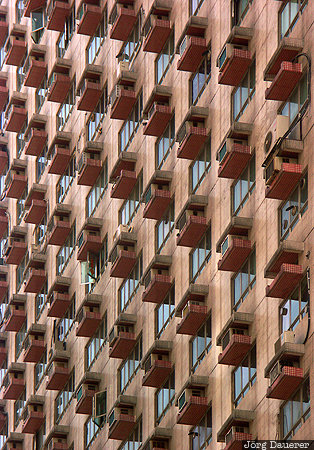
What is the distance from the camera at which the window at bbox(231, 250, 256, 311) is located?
49312 mm

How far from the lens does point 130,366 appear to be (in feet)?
194

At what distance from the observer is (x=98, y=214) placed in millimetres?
64750

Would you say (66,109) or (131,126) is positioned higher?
(66,109)

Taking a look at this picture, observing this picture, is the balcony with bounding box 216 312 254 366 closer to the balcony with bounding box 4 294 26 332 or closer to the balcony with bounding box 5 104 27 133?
the balcony with bounding box 4 294 26 332

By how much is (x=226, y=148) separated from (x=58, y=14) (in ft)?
73.0

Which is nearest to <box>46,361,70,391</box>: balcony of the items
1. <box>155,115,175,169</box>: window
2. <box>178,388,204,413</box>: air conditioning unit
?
<box>155,115,175,169</box>: window

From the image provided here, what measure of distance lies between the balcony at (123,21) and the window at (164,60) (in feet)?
11.1

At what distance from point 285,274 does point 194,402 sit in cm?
771

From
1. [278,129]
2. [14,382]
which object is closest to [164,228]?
[278,129]

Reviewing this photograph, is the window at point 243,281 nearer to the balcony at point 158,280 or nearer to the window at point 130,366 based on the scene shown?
the balcony at point 158,280

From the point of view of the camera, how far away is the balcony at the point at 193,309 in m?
52.2

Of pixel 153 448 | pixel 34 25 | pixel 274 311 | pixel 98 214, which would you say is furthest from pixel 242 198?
pixel 34 25

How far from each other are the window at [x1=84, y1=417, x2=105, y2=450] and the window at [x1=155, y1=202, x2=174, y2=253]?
315 inches

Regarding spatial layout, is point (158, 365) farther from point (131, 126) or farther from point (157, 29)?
point (157, 29)
